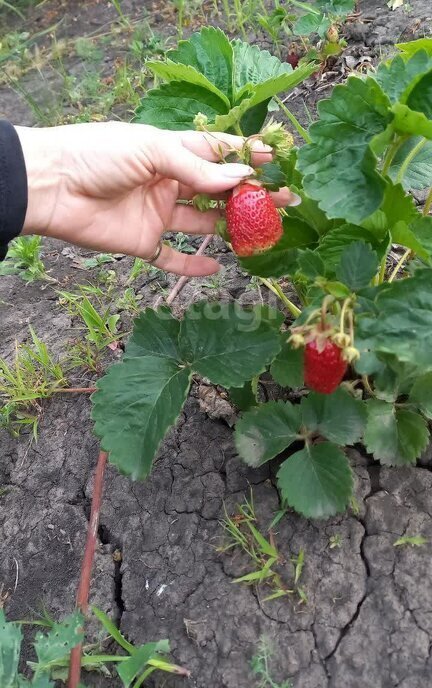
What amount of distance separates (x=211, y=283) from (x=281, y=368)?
751 mm

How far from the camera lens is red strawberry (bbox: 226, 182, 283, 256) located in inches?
53.1

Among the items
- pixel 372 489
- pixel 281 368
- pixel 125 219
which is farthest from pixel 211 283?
pixel 372 489

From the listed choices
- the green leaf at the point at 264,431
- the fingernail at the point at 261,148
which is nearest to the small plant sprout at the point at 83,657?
the green leaf at the point at 264,431

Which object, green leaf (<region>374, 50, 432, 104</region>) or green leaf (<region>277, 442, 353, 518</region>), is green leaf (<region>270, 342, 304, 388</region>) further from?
green leaf (<region>374, 50, 432, 104</region>)

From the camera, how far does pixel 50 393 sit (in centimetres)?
201

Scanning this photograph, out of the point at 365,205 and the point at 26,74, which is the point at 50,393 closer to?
the point at 365,205

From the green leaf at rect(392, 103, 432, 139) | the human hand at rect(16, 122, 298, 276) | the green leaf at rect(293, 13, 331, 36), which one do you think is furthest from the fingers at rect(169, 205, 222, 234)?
the green leaf at rect(293, 13, 331, 36)

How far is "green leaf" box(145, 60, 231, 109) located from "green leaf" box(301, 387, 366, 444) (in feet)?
2.50

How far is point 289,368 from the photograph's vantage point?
1.47m

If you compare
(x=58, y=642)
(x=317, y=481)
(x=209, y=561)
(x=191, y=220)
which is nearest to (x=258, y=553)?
(x=209, y=561)

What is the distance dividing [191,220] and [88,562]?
0.93 meters

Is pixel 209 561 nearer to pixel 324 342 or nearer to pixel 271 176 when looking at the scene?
pixel 324 342

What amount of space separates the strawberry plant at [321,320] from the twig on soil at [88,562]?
0.26 metres

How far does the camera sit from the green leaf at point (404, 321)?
1.18 metres
